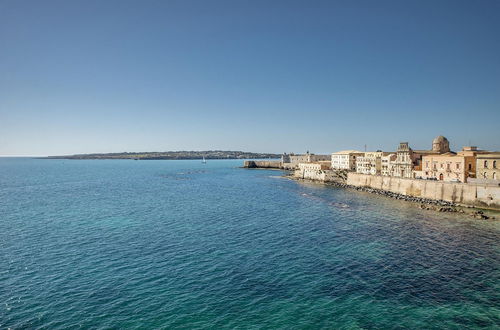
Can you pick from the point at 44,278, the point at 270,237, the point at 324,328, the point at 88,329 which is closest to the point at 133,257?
the point at 44,278

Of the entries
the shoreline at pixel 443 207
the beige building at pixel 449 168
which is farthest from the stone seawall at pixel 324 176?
the beige building at pixel 449 168

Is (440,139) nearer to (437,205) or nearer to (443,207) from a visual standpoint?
(437,205)

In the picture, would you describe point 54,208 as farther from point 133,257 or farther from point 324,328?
point 324,328

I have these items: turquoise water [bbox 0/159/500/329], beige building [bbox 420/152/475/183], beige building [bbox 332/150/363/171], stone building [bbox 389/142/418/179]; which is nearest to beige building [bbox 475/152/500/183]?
beige building [bbox 420/152/475/183]

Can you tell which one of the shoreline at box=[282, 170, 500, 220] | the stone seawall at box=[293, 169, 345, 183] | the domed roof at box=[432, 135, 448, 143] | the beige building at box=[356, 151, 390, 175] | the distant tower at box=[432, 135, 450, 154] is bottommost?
the shoreline at box=[282, 170, 500, 220]

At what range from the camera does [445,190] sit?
6525 cm

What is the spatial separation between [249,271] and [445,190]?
55013mm

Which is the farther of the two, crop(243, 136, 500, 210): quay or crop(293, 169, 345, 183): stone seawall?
crop(293, 169, 345, 183): stone seawall

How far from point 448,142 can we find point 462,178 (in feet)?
129

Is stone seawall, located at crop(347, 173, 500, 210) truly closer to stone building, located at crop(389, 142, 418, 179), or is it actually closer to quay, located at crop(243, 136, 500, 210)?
quay, located at crop(243, 136, 500, 210)

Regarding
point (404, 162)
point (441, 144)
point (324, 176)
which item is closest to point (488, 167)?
point (404, 162)

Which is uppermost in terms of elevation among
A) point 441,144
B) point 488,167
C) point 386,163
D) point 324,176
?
point 441,144

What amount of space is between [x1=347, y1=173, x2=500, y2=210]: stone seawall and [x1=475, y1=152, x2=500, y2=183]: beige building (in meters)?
3.89

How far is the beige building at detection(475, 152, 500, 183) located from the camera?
2399 inches
